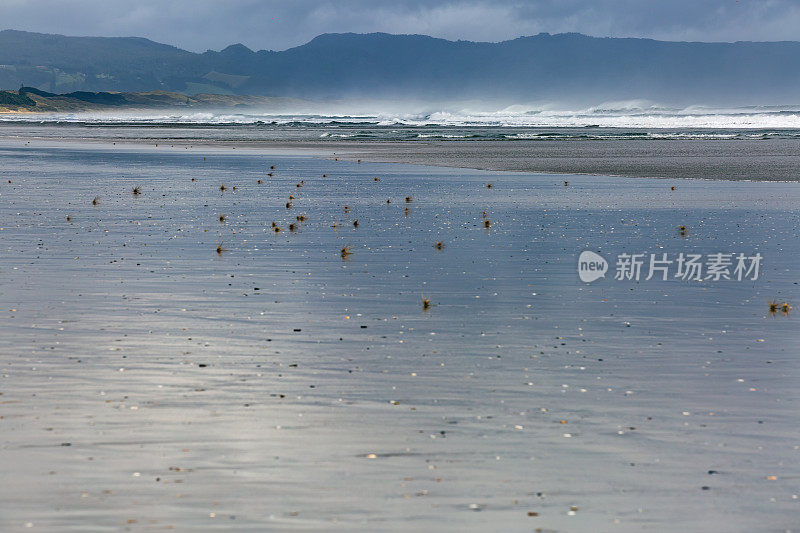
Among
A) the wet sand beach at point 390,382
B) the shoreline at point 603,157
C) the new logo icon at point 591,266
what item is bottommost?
the wet sand beach at point 390,382

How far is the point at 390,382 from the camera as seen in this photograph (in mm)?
10773

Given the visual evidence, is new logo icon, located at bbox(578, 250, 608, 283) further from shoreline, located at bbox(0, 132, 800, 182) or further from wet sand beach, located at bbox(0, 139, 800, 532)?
shoreline, located at bbox(0, 132, 800, 182)

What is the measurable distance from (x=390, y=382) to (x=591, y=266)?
9.25 m

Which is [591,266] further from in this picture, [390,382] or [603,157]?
[603,157]

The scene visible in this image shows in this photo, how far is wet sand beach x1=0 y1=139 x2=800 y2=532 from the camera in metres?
7.51

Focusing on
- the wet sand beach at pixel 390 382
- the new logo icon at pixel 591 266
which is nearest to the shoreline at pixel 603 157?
the wet sand beach at pixel 390 382

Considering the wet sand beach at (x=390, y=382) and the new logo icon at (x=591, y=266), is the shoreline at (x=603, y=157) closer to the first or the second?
the wet sand beach at (x=390, y=382)

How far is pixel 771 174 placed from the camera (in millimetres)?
46250

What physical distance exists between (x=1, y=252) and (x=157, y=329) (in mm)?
9212

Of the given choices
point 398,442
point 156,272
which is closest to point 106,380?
point 398,442

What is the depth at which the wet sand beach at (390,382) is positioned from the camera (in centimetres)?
751

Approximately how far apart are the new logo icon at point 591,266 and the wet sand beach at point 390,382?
293mm

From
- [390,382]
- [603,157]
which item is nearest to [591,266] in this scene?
[390,382]

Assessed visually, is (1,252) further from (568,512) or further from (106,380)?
(568,512)
